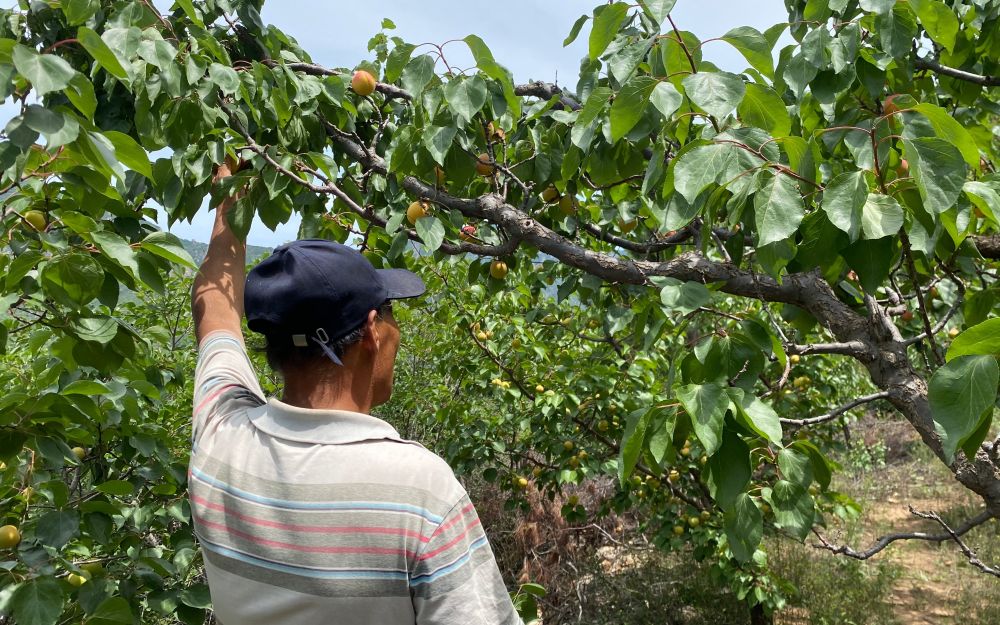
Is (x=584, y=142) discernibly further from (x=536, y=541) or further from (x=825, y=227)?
(x=536, y=541)

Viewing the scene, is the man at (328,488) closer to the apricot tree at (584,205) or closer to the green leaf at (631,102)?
the apricot tree at (584,205)

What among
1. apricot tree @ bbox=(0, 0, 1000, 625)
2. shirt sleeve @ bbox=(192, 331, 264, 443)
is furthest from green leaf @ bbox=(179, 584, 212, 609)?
shirt sleeve @ bbox=(192, 331, 264, 443)

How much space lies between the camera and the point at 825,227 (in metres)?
1.27

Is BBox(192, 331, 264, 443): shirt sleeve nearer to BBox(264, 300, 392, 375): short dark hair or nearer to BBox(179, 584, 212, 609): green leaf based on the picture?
BBox(264, 300, 392, 375): short dark hair

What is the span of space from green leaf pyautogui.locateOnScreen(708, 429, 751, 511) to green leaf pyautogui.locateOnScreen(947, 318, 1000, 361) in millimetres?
406

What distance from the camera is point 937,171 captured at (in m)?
1.12

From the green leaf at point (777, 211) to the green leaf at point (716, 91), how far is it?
0.53ft

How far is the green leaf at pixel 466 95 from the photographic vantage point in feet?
5.90

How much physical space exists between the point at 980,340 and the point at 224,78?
160 cm

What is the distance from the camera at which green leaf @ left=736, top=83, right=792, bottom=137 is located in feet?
4.69

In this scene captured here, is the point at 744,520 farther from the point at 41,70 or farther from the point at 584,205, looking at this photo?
the point at 584,205

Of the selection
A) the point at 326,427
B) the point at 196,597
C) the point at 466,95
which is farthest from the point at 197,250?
the point at 326,427

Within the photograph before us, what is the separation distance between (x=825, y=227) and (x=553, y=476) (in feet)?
10.7

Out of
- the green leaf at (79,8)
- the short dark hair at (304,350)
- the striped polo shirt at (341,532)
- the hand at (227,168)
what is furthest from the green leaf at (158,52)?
the striped polo shirt at (341,532)
